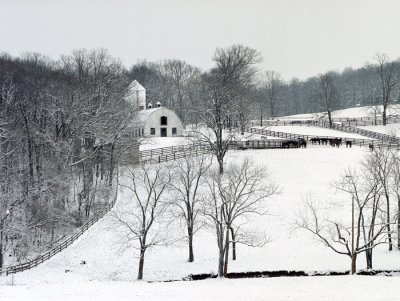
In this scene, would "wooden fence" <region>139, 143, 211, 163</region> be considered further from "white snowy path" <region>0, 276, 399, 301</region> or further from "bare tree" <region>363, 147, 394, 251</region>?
"white snowy path" <region>0, 276, 399, 301</region>

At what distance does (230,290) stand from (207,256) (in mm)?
9714

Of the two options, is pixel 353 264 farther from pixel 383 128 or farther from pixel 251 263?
pixel 383 128

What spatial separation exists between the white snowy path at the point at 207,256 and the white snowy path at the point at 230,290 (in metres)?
4.85

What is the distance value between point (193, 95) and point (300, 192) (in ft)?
171

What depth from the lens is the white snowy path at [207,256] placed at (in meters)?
29.9

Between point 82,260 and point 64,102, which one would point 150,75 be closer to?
point 64,102

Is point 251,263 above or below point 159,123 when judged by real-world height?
below

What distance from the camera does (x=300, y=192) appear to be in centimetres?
4172

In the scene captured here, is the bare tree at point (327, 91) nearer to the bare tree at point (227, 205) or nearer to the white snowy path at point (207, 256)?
the white snowy path at point (207, 256)

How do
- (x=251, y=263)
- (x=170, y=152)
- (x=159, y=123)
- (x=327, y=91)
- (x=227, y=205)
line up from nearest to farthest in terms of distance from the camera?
1. (x=227, y=205)
2. (x=251, y=263)
3. (x=170, y=152)
4. (x=159, y=123)
5. (x=327, y=91)

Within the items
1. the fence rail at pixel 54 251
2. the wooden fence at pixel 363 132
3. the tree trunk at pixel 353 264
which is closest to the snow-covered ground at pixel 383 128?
the wooden fence at pixel 363 132

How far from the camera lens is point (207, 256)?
3238 centimetres

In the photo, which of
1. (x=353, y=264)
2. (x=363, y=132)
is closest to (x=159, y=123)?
(x=363, y=132)

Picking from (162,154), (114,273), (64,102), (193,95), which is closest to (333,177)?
(162,154)
